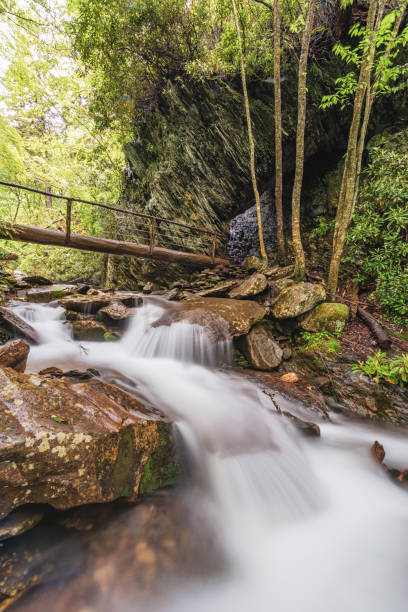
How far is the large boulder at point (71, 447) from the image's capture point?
140 centimetres

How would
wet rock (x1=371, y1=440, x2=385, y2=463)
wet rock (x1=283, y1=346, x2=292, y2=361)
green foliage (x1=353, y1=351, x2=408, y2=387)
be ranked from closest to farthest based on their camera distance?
wet rock (x1=371, y1=440, x2=385, y2=463) < green foliage (x1=353, y1=351, x2=408, y2=387) < wet rock (x1=283, y1=346, x2=292, y2=361)

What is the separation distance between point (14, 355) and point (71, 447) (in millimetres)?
1400

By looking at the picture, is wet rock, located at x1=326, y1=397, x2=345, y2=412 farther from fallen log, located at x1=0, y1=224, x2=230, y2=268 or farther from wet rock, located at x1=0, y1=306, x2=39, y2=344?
fallen log, located at x1=0, y1=224, x2=230, y2=268

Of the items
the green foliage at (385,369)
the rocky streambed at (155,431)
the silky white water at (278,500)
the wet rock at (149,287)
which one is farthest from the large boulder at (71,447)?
the wet rock at (149,287)

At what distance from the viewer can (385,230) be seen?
5543 millimetres

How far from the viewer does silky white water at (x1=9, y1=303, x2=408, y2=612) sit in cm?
155

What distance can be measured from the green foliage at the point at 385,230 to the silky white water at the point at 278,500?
2.95 m

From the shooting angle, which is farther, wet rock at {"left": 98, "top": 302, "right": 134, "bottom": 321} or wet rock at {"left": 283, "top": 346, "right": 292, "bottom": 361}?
wet rock at {"left": 98, "top": 302, "right": 134, "bottom": 321}

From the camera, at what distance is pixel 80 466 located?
1551 millimetres

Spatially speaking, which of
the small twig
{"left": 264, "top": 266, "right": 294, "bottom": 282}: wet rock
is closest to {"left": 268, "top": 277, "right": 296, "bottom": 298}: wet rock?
{"left": 264, "top": 266, "right": 294, "bottom": 282}: wet rock

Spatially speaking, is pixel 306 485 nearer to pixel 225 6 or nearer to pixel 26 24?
pixel 225 6

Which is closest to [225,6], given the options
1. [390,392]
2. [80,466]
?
[390,392]

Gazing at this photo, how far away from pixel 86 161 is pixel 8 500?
521 inches

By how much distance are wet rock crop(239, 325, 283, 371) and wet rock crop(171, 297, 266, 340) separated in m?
0.16
